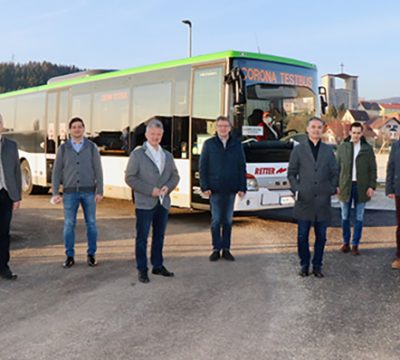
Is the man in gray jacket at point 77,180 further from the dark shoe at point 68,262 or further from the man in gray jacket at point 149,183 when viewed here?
the man in gray jacket at point 149,183

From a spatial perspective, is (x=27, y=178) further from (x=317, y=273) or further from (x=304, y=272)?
(x=317, y=273)

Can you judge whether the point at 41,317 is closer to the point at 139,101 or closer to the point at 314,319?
the point at 314,319

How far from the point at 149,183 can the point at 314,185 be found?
6.41ft

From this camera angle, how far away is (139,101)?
1039 centimetres

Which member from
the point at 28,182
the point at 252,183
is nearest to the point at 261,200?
the point at 252,183

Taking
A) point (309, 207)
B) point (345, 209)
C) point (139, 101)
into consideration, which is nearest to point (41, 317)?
point (309, 207)

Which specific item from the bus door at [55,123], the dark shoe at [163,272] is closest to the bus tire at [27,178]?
the bus door at [55,123]

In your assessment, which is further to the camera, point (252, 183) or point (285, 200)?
point (285, 200)

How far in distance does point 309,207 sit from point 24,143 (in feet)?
35.5

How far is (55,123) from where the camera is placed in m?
13.0

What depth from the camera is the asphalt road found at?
3.85 metres

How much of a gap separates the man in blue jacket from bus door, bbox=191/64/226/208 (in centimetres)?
193

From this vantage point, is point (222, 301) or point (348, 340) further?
point (222, 301)

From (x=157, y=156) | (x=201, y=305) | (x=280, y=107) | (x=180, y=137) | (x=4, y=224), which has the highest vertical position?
(x=280, y=107)
